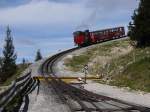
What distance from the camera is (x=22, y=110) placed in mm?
19062

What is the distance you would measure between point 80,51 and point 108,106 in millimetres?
54521

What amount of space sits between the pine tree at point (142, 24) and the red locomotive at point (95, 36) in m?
27.1

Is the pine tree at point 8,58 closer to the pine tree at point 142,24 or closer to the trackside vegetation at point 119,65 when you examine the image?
the trackside vegetation at point 119,65

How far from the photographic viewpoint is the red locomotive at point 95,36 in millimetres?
80750

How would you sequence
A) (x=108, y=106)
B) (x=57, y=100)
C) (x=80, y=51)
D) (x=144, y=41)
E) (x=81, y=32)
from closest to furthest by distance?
(x=108, y=106), (x=57, y=100), (x=144, y=41), (x=80, y=51), (x=81, y=32)

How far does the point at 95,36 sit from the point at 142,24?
32.6 m

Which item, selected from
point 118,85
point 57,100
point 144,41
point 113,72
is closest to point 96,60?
point 144,41

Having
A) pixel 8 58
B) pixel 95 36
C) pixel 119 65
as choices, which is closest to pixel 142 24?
pixel 119 65

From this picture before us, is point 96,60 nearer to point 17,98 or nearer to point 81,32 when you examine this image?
point 81,32

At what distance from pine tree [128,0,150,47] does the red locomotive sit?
88.9 feet

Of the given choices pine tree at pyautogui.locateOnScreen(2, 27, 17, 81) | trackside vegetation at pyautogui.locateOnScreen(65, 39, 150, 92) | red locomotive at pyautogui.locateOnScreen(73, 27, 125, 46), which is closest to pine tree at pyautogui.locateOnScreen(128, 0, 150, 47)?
trackside vegetation at pyautogui.locateOnScreen(65, 39, 150, 92)

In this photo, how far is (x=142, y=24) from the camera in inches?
2007

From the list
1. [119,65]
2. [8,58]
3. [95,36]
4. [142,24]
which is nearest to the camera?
[119,65]

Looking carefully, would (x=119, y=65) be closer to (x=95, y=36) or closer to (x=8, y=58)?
(x=95, y=36)
